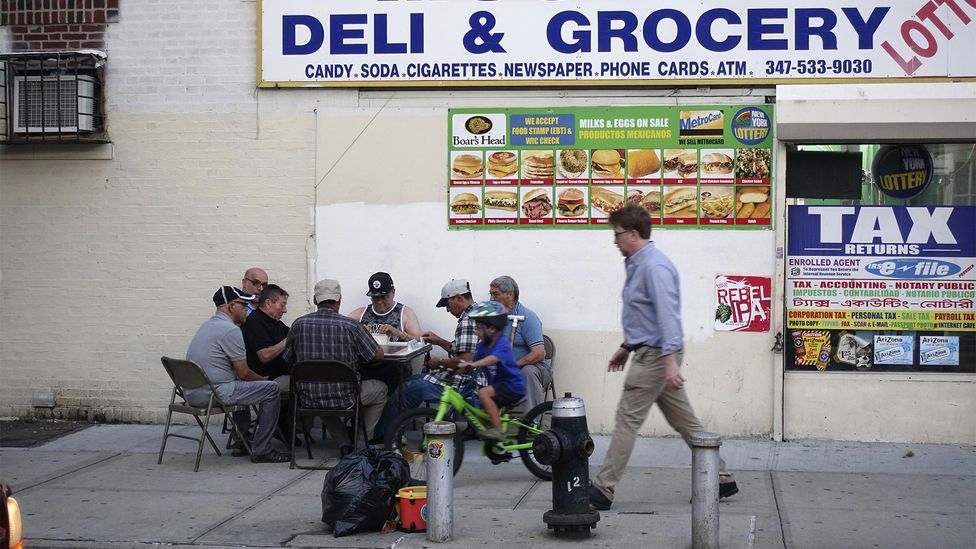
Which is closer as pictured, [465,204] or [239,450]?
[239,450]

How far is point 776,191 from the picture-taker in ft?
31.8

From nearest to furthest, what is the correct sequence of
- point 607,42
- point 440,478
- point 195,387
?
point 440,478 < point 195,387 < point 607,42

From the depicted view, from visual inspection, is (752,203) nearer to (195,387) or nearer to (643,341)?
(643,341)

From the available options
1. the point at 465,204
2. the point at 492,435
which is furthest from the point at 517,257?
the point at 492,435

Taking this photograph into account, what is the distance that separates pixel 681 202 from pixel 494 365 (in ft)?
8.94

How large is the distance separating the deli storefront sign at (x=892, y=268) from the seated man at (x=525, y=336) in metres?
2.39

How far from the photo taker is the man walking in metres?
6.81

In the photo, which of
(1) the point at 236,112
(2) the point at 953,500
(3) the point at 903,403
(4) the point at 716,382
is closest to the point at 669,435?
(4) the point at 716,382

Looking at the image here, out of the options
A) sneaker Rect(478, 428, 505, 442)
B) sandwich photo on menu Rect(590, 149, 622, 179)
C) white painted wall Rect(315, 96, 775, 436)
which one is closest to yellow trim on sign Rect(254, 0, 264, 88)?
white painted wall Rect(315, 96, 775, 436)

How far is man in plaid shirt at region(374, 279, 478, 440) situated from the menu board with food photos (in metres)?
0.86

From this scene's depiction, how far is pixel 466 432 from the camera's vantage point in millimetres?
8633

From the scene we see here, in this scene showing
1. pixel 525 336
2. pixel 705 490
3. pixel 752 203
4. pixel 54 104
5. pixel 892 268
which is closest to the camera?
pixel 705 490

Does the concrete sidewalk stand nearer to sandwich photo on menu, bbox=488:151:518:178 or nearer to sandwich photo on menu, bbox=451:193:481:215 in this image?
sandwich photo on menu, bbox=451:193:481:215

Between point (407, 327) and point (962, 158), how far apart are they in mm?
4935
